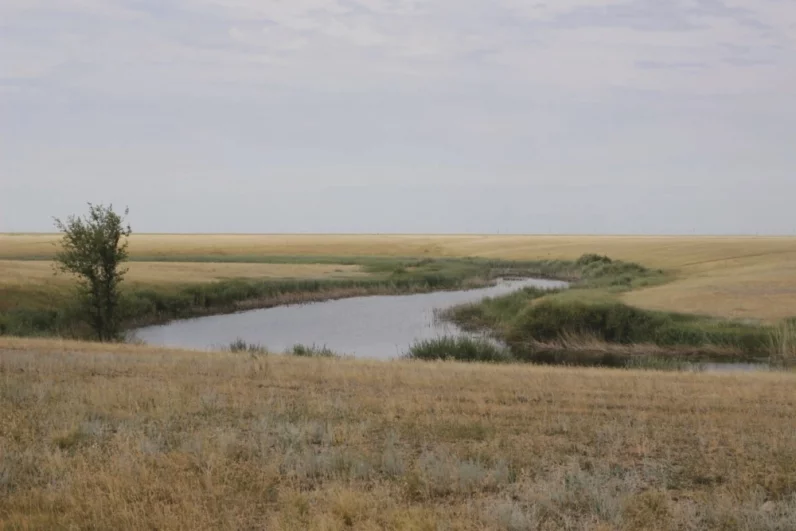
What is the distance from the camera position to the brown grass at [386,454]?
5996 millimetres

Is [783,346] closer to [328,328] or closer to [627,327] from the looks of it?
[627,327]

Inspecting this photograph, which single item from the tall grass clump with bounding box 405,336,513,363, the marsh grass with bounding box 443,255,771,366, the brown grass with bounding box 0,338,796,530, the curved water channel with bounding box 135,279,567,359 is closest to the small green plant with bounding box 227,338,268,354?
the curved water channel with bounding box 135,279,567,359

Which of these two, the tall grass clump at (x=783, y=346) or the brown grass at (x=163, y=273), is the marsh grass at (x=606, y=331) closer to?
the tall grass clump at (x=783, y=346)

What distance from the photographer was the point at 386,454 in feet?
24.6

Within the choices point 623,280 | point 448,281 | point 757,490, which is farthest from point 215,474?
point 448,281

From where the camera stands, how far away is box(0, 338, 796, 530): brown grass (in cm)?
600

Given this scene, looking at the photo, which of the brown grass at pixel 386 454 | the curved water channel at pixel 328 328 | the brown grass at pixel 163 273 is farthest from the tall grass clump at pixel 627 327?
the brown grass at pixel 163 273

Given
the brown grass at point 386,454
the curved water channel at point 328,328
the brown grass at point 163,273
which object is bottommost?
the curved water channel at point 328,328

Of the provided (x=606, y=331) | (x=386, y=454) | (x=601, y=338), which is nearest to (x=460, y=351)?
(x=601, y=338)

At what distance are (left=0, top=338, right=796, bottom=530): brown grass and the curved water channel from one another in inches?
541

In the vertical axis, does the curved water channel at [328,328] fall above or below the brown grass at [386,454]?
below

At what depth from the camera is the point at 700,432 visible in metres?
9.08

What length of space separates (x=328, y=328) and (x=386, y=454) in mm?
28149

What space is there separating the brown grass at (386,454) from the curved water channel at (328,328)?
13742 mm
